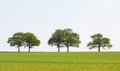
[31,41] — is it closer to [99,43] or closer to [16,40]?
[16,40]

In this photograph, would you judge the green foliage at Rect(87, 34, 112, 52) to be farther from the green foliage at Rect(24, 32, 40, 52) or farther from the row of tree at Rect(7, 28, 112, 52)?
the green foliage at Rect(24, 32, 40, 52)

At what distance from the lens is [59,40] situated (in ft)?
483

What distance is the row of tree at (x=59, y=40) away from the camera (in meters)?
147

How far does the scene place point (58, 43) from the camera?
147 m

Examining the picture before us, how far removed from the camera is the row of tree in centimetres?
14675
